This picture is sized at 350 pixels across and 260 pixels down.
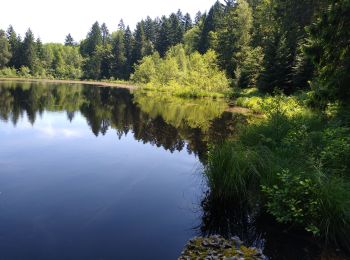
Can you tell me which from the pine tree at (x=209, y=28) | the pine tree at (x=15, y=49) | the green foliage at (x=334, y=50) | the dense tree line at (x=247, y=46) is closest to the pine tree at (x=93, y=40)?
the dense tree line at (x=247, y=46)

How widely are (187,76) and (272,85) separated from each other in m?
24.2

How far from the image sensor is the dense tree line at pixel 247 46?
476 inches

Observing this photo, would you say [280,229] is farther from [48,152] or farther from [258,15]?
[258,15]

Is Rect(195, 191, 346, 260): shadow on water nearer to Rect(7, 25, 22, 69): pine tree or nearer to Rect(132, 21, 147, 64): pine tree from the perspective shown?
Rect(132, 21, 147, 64): pine tree

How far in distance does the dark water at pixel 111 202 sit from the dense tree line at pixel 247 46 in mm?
6290

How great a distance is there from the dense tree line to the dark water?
6.29 m

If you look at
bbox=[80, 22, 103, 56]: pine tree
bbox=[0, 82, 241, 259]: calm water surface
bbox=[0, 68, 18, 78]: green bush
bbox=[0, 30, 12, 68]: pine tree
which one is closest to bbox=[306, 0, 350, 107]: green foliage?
bbox=[0, 82, 241, 259]: calm water surface

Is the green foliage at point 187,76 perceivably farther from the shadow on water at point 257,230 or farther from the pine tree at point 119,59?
the shadow on water at point 257,230

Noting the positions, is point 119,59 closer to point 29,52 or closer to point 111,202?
point 29,52

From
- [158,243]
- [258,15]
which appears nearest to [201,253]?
[158,243]

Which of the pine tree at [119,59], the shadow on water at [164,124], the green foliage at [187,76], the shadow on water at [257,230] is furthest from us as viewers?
the pine tree at [119,59]

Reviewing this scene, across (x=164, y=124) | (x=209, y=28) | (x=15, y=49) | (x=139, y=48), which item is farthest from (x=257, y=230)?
(x=15, y=49)

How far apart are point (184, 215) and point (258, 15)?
5603cm

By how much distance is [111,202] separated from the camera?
9430mm
